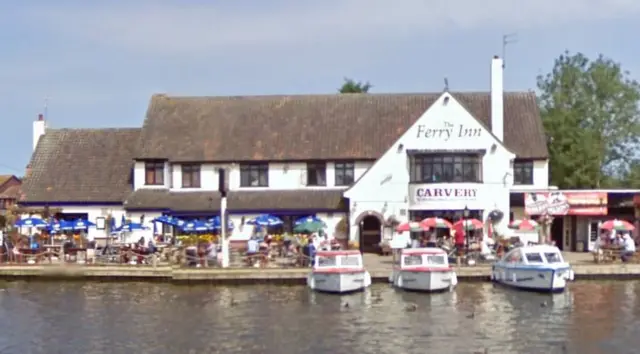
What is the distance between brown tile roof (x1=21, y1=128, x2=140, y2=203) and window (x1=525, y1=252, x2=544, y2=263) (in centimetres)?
2744

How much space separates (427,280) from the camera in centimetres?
4506

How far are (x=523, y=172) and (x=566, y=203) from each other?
3633 millimetres

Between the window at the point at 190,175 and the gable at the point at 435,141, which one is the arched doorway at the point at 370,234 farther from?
the window at the point at 190,175

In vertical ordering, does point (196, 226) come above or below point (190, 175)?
below

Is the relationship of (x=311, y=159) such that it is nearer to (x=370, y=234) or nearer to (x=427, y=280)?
(x=370, y=234)

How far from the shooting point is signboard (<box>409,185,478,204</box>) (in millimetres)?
58594

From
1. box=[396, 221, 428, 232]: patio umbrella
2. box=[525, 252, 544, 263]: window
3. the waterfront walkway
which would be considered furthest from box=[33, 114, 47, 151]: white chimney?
box=[525, 252, 544, 263]: window

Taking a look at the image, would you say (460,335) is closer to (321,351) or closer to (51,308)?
(321,351)

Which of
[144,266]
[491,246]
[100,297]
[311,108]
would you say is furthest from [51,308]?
[311,108]

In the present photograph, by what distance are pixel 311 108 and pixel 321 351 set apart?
1397 inches

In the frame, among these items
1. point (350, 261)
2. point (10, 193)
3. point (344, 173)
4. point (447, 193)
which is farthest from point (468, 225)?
point (10, 193)

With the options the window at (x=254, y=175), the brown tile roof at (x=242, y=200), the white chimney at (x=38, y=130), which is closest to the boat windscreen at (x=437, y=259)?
the brown tile roof at (x=242, y=200)

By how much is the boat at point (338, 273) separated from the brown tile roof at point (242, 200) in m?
14.0

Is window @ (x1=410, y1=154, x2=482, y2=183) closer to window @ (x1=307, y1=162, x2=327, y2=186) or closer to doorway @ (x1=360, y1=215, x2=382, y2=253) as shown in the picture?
doorway @ (x1=360, y1=215, x2=382, y2=253)
